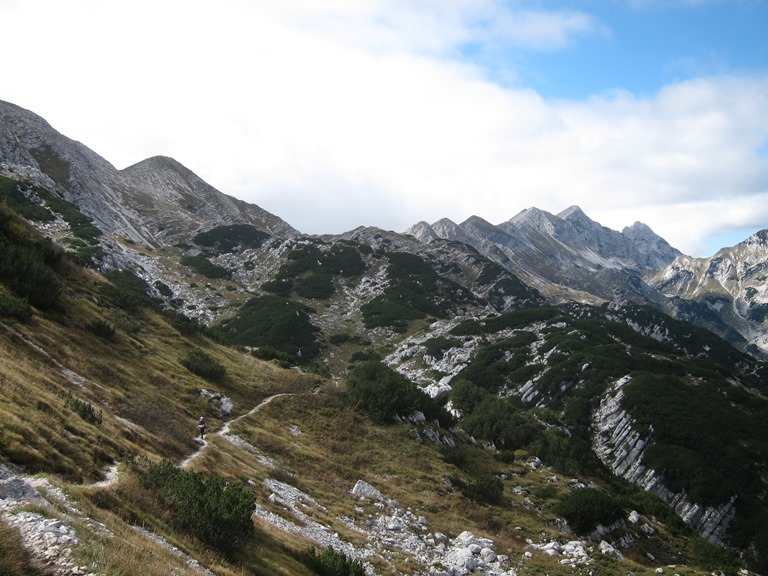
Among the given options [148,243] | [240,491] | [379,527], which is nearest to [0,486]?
[240,491]

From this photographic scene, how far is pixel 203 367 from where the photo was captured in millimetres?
35938

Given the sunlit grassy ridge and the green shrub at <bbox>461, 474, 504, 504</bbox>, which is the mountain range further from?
the green shrub at <bbox>461, 474, 504, 504</bbox>

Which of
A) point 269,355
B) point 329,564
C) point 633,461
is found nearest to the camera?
point 329,564

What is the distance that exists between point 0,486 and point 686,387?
230 ft

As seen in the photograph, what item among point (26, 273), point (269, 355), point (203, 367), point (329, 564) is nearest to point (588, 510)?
point (329, 564)

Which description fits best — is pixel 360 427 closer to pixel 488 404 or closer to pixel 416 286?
pixel 488 404

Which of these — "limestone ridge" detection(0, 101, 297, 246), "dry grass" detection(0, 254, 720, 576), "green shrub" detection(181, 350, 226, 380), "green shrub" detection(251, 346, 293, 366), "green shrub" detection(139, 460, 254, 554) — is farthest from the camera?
"limestone ridge" detection(0, 101, 297, 246)

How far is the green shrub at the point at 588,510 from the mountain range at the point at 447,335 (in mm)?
402

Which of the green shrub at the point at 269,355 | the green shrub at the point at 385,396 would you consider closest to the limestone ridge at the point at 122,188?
the green shrub at the point at 269,355

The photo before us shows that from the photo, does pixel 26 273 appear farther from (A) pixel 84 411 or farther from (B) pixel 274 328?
(B) pixel 274 328

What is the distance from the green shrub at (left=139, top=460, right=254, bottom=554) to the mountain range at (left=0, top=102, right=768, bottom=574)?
4084 mm

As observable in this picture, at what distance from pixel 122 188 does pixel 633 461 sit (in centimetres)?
14200

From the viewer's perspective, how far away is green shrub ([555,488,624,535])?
26094 millimetres

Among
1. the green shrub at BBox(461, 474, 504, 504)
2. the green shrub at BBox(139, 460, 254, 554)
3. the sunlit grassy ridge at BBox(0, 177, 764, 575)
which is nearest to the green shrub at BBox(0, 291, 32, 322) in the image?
the sunlit grassy ridge at BBox(0, 177, 764, 575)
